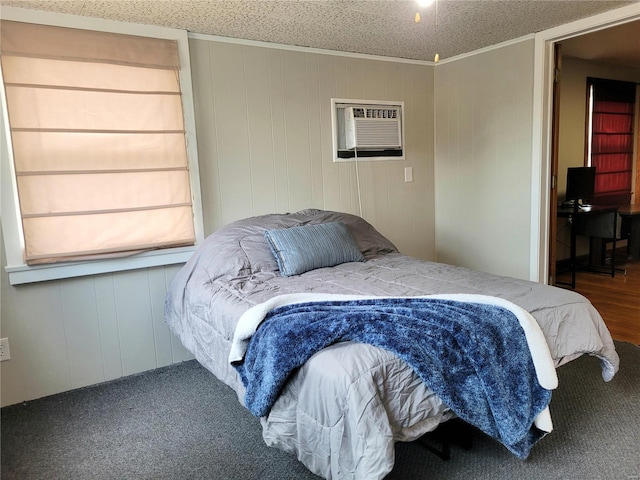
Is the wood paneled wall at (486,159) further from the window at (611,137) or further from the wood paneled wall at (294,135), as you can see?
the window at (611,137)

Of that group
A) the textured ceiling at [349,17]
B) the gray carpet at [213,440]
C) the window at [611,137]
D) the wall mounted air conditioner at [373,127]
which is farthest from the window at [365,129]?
the window at [611,137]

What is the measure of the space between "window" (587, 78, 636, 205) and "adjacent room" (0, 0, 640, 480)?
3.70ft

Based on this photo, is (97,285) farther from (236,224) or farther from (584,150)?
(584,150)

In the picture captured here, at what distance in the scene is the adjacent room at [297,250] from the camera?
1702 mm

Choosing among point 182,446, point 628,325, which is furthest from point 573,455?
point 628,325

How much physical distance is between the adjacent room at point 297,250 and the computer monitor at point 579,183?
1.09 meters

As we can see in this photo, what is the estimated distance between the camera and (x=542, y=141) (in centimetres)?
345

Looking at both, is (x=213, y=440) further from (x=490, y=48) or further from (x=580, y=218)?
(x=580, y=218)

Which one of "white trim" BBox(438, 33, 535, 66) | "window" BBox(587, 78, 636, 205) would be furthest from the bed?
"window" BBox(587, 78, 636, 205)

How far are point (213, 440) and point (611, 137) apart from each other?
569cm

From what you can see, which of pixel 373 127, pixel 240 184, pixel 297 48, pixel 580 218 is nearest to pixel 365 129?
pixel 373 127

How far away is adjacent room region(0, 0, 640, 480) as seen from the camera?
67.0 inches

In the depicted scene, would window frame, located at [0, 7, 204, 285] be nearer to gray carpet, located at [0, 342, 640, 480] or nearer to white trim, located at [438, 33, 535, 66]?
gray carpet, located at [0, 342, 640, 480]

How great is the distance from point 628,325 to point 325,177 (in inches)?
98.5
